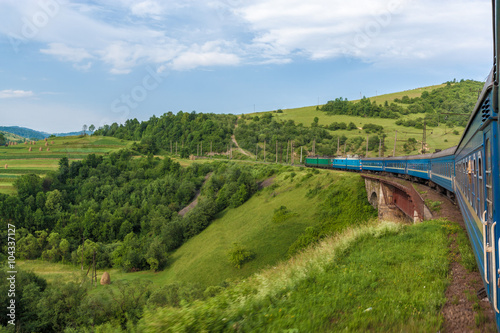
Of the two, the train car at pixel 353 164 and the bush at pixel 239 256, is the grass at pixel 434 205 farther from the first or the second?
the train car at pixel 353 164

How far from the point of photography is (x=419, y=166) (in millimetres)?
26953

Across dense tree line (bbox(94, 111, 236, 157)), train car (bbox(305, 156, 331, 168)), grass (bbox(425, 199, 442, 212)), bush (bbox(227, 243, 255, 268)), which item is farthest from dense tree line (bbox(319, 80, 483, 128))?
grass (bbox(425, 199, 442, 212))

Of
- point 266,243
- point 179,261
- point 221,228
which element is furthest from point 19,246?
point 266,243

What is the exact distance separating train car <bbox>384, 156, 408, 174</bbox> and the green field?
78197 mm

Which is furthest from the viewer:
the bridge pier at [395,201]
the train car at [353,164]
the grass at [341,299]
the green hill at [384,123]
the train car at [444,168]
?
the green hill at [384,123]

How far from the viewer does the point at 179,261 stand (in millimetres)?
48062

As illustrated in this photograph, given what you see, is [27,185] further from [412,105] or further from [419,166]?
[412,105]

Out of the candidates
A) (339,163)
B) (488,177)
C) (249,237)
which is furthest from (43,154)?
(488,177)

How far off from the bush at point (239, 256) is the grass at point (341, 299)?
23.2 metres

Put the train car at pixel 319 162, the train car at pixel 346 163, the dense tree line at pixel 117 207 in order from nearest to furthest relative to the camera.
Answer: the train car at pixel 346 163, the dense tree line at pixel 117 207, the train car at pixel 319 162

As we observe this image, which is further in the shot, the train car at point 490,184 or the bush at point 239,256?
the bush at point 239,256

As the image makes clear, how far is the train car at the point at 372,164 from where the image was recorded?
134ft

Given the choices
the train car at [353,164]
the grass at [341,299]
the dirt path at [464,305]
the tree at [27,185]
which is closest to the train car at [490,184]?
the dirt path at [464,305]

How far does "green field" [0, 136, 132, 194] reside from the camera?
87.9 meters
